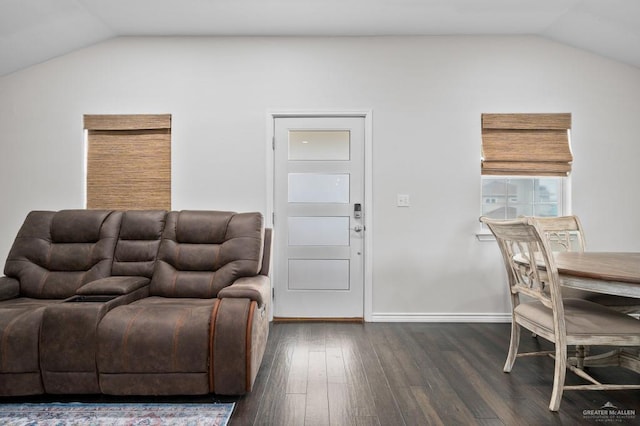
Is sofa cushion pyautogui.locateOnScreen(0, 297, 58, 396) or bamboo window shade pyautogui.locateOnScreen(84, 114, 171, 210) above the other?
bamboo window shade pyautogui.locateOnScreen(84, 114, 171, 210)

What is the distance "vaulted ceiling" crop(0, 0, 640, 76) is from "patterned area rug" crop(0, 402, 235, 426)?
2.86 metres

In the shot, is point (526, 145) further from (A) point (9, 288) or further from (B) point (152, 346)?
(A) point (9, 288)

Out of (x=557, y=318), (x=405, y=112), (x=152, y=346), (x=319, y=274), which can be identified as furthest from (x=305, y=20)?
(x=557, y=318)

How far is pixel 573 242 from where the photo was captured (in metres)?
3.28

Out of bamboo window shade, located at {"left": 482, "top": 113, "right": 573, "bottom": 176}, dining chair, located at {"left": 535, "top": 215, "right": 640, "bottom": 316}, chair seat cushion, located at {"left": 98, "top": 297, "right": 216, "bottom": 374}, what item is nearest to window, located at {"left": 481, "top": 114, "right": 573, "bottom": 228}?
bamboo window shade, located at {"left": 482, "top": 113, "right": 573, "bottom": 176}

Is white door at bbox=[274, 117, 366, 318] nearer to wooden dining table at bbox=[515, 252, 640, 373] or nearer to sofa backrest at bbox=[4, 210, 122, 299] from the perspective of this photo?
sofa backrest at bbox=[4, 210, 122, 299]

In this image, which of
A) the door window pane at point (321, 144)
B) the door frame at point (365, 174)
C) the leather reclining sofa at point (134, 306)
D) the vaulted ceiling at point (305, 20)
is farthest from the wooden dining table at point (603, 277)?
the vaulted ceiling at point (305, 20)

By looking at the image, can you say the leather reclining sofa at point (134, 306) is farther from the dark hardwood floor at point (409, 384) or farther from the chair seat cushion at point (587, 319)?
the chair seat cushion at point (587, 319)

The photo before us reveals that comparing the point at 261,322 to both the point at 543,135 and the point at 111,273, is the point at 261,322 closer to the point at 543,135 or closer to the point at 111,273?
the point at 111,273

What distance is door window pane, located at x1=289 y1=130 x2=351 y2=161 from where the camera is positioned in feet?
11.0

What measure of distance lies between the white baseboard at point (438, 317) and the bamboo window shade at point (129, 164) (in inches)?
89.8

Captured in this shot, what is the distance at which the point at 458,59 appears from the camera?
3.31 meters

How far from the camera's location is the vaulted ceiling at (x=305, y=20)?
280 centimetres

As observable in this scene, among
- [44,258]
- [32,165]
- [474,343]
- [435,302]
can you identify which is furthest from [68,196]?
[474,343]
